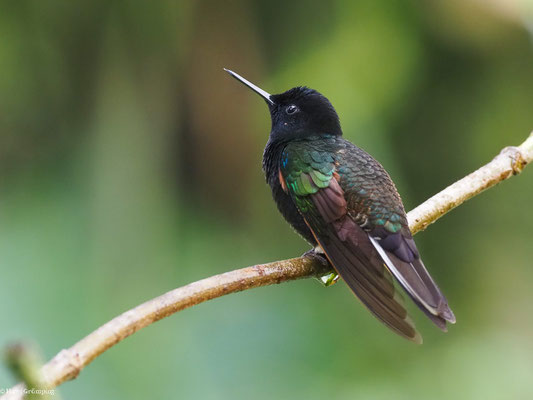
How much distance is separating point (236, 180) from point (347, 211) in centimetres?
238

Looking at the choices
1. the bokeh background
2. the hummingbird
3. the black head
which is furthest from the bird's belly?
the bokeh background

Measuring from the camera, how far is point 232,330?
4.04 meters

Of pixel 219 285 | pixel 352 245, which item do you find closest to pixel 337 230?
pixel 352 245

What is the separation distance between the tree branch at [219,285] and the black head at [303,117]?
82 centimetres

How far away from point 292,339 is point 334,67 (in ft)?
6.76

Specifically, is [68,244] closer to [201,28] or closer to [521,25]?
[201,28]

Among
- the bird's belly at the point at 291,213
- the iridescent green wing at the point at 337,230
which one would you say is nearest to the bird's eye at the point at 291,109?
the iridescent green wing at the point at 337,230

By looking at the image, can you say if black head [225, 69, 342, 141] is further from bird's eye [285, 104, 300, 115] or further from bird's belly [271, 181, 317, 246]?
bird's belly [271, 181, 317, 246]

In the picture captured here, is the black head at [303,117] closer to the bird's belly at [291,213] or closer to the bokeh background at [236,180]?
the bird's belly at [291,213]

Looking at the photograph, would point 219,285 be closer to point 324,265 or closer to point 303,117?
point 324,265

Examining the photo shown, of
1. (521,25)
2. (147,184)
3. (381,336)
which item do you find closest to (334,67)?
(521,25)

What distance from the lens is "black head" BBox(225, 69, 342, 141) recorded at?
3.13 metres

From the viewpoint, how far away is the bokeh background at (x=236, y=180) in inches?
155

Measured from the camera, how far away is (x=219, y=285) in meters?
1.63
